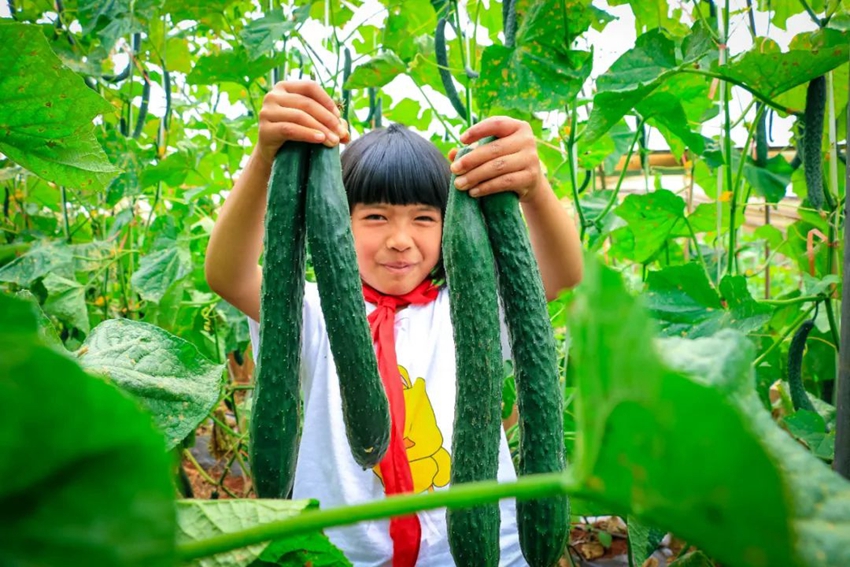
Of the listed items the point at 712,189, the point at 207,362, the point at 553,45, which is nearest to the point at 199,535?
the point at 207,362

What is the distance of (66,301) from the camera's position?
7.09 ft

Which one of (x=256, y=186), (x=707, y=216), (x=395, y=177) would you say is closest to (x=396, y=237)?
(x=395, y=177)

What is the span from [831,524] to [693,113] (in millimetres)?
2211

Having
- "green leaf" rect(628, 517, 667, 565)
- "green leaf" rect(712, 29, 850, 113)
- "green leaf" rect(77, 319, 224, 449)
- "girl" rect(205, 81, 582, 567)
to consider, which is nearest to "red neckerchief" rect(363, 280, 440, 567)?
"girl" rect(205, 81, 582, 567)

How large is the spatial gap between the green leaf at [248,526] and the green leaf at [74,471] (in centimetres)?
26

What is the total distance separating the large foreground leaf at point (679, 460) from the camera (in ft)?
1.05

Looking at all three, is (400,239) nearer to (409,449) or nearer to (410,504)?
(409,449)

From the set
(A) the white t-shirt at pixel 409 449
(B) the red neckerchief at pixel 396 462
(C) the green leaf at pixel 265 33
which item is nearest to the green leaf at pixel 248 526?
(B) the red neckerchief at pixel 396 462

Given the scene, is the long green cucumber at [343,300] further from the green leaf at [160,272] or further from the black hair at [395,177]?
the green leaf at [160,272]

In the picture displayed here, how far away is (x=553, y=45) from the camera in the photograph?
1.36 m

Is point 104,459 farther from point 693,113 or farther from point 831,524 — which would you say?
point 693,113

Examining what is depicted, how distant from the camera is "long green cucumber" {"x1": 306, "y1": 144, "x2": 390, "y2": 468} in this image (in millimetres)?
817

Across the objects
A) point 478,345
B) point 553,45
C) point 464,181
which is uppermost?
point 553,45

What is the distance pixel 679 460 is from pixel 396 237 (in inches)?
51.2
